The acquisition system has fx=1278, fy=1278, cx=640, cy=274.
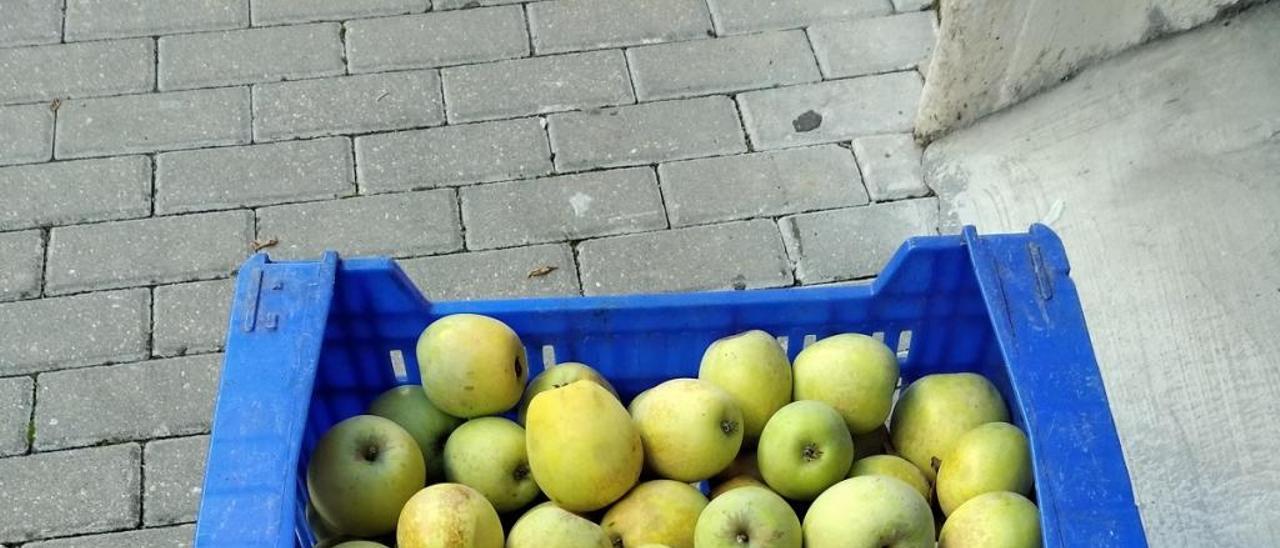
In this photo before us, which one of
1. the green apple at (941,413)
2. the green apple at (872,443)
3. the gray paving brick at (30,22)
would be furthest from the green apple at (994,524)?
the gray paving brick at (30,22)

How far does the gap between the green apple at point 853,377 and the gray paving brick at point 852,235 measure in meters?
1.10

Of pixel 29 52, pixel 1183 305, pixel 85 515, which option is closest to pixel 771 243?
pixel 1183 305

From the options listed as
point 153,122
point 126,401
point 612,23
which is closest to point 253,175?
point 153,122

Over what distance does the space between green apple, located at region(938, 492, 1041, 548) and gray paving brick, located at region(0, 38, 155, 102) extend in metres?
2.58

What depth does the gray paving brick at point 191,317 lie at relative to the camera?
2912 millimetres

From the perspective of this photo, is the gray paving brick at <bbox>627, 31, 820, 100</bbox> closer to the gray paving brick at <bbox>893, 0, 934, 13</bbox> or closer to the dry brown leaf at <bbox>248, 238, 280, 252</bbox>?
the gray paving brick at <bbox>893, 0, 934, 13</bbox>

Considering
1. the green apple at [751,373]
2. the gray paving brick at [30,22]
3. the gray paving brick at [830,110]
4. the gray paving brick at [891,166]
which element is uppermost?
the gray paving brick at [30,22]

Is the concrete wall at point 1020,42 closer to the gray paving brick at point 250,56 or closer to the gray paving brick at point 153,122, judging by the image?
the gray paving brick at point 250,56

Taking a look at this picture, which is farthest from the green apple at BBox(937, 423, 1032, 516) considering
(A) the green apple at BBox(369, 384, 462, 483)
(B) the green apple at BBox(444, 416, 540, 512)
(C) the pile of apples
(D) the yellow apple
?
(A) the green apple at BBox(369, 384, 462, 483)

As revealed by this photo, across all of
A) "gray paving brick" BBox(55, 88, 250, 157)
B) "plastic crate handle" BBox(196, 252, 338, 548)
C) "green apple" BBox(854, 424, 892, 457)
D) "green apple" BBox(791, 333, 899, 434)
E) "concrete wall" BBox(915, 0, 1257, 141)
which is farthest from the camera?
"gray paving brick" BBox(55, 88, 250, 157)

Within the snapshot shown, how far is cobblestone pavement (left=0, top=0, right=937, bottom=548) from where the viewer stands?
2834mm

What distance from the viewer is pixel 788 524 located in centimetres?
179

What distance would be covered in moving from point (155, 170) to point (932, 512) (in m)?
2.25

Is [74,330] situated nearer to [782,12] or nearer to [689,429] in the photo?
[689,429]
